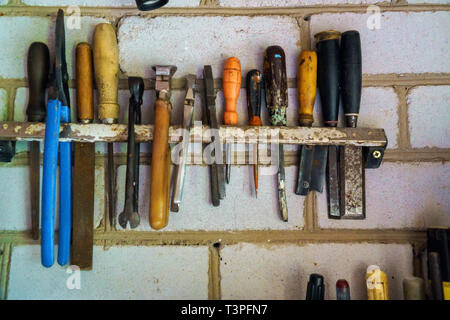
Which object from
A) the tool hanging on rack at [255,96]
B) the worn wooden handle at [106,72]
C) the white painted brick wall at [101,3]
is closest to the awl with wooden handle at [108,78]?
the worn wooden handle at [106,72]

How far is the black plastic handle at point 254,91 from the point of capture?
2.99 ft

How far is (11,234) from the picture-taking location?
0.92 m

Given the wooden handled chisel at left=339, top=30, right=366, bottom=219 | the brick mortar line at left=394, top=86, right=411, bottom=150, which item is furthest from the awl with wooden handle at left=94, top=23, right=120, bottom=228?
the brick mortar line at left=394, top=86, right=411, bottom=150

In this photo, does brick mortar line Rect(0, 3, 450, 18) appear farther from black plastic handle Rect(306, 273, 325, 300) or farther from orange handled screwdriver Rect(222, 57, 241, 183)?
A: black plastic handle Rect(306, 273, 325, 300)

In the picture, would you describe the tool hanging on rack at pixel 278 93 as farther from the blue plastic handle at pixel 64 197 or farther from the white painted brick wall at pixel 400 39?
the blue plastic handle at pixel 64 197

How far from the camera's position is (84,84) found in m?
0.89

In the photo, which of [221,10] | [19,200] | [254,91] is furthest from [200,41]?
[19,200]

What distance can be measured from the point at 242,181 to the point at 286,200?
13 cm

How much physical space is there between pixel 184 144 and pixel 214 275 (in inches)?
14.3

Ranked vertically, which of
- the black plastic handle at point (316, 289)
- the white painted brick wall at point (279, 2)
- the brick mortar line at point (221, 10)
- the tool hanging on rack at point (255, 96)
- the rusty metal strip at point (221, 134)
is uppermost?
the white painted brick wall at point (279, 2)

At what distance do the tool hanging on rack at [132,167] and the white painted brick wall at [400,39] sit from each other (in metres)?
0.51

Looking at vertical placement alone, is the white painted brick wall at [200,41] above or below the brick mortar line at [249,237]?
above

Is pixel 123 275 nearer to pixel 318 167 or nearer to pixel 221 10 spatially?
pixel 318 167
